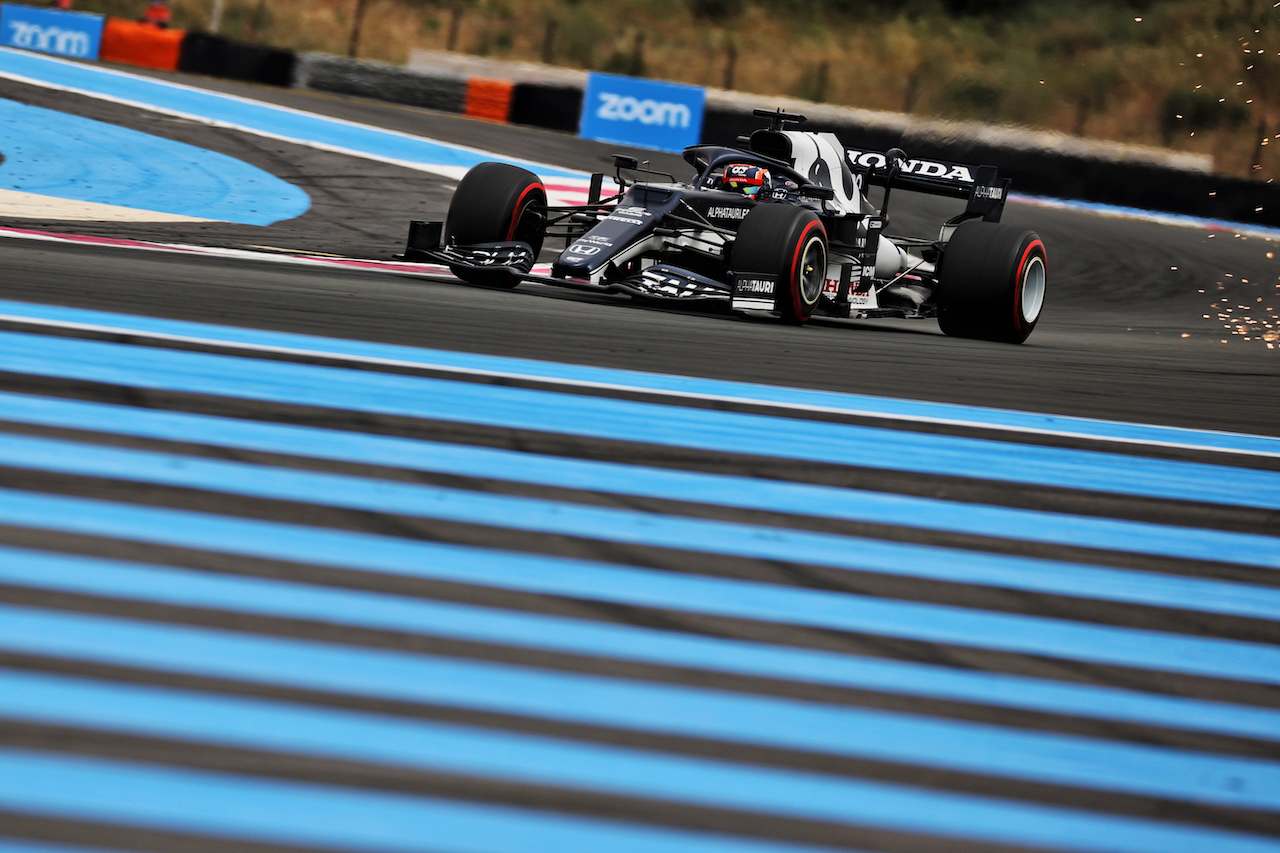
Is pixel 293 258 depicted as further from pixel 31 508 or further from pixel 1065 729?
pixel 1065 729

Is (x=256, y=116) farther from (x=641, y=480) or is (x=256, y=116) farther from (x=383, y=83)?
(x=641, y=480)

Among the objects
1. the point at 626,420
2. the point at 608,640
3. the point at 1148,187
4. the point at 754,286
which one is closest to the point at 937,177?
the point at 754,286

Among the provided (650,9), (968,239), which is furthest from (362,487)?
(650,9)

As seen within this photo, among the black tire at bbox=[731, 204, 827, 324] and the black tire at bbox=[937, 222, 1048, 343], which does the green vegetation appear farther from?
the black tire at bbox=[731, 204, 827, 324]

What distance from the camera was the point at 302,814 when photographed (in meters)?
2.00

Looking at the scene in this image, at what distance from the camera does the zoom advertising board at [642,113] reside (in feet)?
74.5

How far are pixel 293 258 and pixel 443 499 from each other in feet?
18.2

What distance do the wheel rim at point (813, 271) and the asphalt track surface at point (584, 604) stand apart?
2.49m

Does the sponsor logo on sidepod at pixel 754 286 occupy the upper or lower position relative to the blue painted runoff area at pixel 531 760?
upper

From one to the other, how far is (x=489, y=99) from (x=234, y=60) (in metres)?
4.37

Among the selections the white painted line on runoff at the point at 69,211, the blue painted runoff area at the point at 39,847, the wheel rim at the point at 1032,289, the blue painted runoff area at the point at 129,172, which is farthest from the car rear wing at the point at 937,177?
the blue painted runoff area at the point at 39,847

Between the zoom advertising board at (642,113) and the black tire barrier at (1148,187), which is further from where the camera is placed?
the zoom advertising board at (642,113)

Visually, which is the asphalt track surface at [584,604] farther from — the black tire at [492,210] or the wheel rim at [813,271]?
the black tire at [492,210]

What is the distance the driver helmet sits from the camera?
9.06 metres
